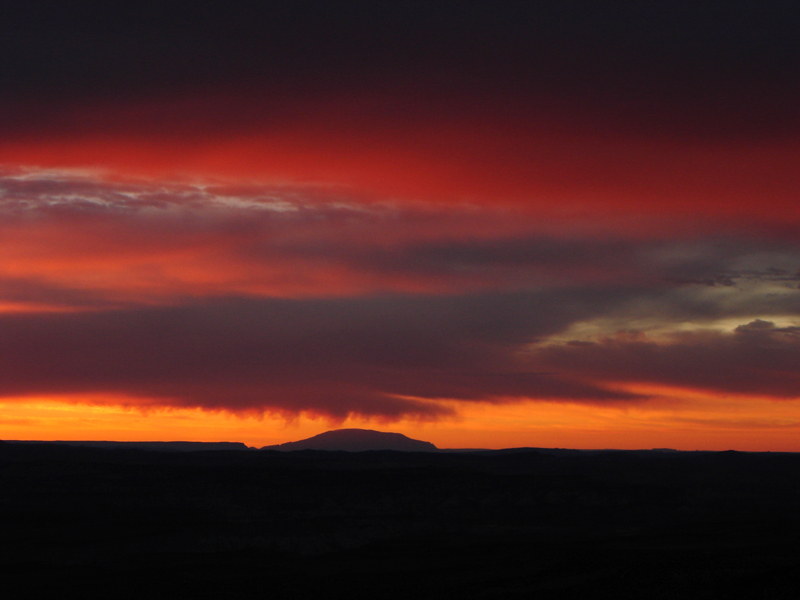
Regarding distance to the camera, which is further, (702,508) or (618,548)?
(702,508)

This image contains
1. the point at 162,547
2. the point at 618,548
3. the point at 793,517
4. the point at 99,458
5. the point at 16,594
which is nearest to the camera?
the point at 16,594

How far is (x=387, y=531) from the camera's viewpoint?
314 feet

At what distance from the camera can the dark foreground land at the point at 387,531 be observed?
59.9m

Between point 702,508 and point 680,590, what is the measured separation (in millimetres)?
63917

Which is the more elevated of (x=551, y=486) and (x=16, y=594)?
(x=551, y=486)

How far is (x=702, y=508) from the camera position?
112062mm

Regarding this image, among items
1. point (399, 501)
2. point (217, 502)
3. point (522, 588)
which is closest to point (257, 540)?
point (217, 502)

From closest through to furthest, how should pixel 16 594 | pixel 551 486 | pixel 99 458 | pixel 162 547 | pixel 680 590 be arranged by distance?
pixel 680 590 < pixel 16 594 < pixel 162 547 < pixel 551 486 < pixel 99 458

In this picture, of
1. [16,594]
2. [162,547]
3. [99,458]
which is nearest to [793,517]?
[162,547]

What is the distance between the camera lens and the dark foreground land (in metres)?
59.9

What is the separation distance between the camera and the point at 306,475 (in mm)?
127062

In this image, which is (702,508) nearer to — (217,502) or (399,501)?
(399,501)

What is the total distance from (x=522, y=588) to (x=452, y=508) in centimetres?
5763

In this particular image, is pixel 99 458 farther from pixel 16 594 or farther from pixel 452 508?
pixel 16 594
